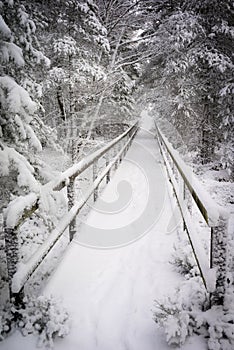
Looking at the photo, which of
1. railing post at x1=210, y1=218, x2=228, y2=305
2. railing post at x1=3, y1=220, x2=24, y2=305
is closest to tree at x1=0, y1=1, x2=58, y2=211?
railing post at x1=3, y1=220, x2=24, y2=305

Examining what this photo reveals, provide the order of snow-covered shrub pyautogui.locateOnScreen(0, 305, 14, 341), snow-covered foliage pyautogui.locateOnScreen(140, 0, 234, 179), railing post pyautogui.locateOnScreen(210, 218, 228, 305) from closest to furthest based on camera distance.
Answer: railing post pyautogui.locateOnScreen(210, 218, 228, 305) → snow-covered shrub pyautogui.locateOnScreen(0, 305, 14, 341) → snow-covered foliage pyautogui.locateOnScreen(140, 0, 234, 179)

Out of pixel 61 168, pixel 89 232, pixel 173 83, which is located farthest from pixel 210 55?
pixel 89 232

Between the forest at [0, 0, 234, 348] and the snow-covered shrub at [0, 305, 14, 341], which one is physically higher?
the forest at [0, 0, 234, 348]

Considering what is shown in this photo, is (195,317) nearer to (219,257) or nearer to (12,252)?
(219,257)

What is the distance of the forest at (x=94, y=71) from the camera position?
4422mm

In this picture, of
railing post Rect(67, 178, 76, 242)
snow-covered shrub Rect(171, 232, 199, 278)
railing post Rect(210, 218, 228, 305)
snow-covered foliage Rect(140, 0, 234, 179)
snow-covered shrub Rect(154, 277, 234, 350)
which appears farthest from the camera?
snow-covered foliage Rect(140, 0, 234, 179)

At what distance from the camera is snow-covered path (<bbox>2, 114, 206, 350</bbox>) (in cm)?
261

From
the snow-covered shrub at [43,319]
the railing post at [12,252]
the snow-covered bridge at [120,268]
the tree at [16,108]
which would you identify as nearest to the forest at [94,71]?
the tree at [16,108]

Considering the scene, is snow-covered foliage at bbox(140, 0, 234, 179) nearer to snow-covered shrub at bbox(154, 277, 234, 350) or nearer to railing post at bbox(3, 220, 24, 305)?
snow-covered shrub at bbox(154, 277, 234, 350)

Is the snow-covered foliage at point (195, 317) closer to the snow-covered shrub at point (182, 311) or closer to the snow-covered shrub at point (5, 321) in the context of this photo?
the snow-covered shrub at point (182, 311)

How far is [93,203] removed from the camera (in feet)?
21.2

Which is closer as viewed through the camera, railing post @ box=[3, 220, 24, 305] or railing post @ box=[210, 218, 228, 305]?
railing post @ box=[210, 218, 228, 305]

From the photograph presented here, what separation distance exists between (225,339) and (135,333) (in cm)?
80

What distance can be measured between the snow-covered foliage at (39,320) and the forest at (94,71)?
1691 millimetres
